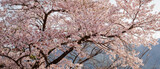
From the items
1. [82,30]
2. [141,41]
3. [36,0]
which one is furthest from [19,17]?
[141,41]

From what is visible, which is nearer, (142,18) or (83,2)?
(142,18)

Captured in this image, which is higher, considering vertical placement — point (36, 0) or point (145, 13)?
point (36, 0)

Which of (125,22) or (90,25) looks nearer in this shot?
(90,25)

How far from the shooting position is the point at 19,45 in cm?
405

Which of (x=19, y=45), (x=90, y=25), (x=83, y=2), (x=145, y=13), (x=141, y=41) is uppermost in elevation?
(x=83, y=2)

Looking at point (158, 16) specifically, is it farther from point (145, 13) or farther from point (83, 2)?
point (83, 2)

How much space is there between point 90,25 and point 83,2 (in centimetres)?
176

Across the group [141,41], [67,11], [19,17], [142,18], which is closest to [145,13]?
[142,18]

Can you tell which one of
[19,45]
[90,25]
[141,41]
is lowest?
[141,41]

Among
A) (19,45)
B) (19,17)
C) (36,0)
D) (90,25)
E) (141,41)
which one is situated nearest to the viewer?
(19,45)

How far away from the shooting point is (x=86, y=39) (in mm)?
5590

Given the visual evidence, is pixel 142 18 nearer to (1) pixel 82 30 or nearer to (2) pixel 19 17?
(1) pixel 82 30

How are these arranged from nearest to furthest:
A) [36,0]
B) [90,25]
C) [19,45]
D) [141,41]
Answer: [19,45] → [90,25] → [36,0] → [141,41]

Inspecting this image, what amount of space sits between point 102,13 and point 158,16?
7.52 ft
